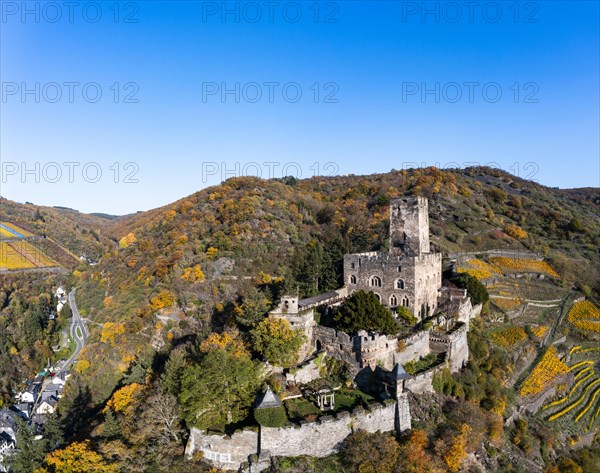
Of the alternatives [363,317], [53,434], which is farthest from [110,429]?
[363,317]

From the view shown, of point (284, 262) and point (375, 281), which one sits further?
point (284, 262)

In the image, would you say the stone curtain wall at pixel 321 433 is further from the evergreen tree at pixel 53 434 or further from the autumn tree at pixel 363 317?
the evergreen tree at pixel 53 434

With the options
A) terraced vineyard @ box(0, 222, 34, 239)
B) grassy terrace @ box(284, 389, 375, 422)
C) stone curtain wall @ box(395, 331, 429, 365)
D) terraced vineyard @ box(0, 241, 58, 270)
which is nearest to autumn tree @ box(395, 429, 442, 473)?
grassy terrace @ box(284, 389, 375, 422)

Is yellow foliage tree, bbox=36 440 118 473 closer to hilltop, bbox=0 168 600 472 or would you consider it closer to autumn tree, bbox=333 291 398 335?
hilltop, bbox=0 168 600 472

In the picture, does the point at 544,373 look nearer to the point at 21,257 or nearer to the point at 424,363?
the point at 424,363

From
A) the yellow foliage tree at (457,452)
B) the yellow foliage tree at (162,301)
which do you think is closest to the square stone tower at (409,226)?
the yellow foliage tree at (457,452)

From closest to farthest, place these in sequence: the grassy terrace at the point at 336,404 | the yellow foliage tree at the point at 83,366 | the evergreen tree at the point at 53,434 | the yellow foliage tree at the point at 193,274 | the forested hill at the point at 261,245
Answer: the grassy terrace at the point at 336,404, the evergreen tree at the point at 53,434, the forested hill at the point at 261,245, the yellow foliage tree at the point at 83,366, the yellow foliage tree at the point at 193,274
